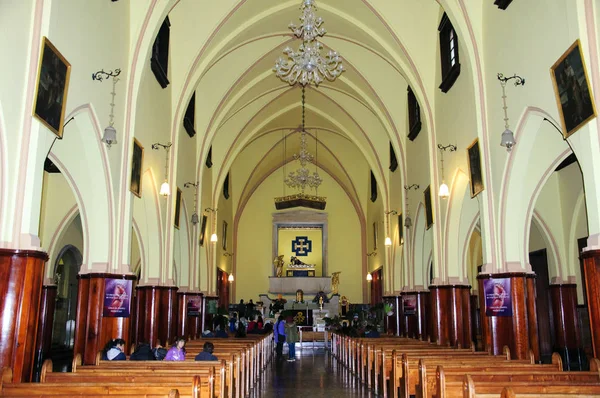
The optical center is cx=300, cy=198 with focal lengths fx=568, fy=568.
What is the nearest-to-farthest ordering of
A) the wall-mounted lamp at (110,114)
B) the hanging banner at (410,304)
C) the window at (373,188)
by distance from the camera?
the wall-mounted lamp at (110,114)
the hanging banner at (410,304)
the window at (373,188)

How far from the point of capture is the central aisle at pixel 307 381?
31.9 feet

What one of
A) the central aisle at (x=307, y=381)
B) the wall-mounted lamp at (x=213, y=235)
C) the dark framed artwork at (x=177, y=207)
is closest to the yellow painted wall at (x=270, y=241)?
the wall-mounted lamp at (x=213, y=235)

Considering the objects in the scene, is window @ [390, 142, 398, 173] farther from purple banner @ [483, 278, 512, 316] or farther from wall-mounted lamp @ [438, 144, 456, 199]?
purple banner @ [483, 278, 512, 316]

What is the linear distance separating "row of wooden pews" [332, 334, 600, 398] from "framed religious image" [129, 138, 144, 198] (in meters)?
5.42

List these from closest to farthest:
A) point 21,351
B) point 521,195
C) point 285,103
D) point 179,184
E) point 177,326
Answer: point 21,351
point 521,195
point 179,184
point 177,326
point 285,103

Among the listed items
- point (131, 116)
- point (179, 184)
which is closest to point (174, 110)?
point (179, 184)

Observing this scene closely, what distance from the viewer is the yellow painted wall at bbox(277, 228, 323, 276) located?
28672 millimetres

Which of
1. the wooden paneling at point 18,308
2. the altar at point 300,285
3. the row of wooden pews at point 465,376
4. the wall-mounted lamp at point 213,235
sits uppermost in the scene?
the wall-mounted lamp at point 213,235

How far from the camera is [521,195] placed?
10.4m

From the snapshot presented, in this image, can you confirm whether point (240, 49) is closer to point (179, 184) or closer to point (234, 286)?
point (179, 184)

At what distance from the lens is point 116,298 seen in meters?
9.89

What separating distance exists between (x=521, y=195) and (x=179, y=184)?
8.70m

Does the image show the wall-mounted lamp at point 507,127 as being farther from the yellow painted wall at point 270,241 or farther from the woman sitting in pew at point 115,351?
the yellow painted wall at point 270,241

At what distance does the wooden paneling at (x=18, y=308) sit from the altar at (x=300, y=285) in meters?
20.6
